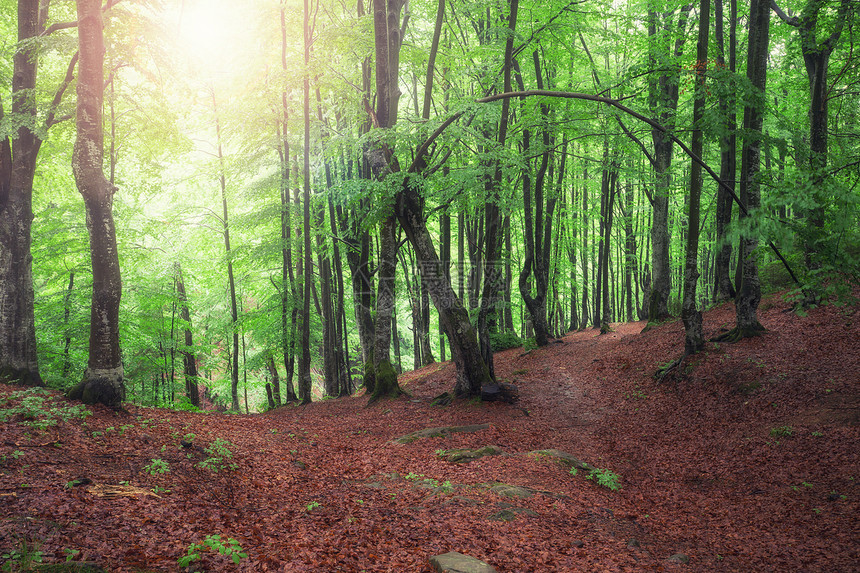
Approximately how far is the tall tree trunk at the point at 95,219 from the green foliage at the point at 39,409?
35cm

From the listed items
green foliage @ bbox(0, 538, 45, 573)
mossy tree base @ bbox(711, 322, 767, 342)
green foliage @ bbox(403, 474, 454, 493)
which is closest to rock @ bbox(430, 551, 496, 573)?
green foliage @ bbox(403, 474, 454, 493)

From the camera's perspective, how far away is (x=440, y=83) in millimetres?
16906

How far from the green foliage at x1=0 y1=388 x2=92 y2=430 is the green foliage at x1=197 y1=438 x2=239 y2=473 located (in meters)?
1.81

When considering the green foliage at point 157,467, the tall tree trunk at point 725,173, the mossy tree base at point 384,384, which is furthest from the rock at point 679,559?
the mossy tree base at point 384,384

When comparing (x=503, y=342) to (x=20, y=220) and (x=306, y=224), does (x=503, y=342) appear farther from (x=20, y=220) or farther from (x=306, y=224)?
(x=20, y=220)

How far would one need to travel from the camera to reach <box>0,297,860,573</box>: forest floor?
4133mm

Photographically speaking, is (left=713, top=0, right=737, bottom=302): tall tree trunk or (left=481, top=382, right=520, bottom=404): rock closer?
(left=481, top=382, right=520, bottom=404): rock

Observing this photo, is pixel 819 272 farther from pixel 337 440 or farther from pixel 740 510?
pixel 337 440

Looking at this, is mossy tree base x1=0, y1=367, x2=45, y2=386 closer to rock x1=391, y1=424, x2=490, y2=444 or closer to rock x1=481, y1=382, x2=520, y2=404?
rock x1=391, y1=424, x2=490, y2=444

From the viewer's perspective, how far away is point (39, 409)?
6164mm

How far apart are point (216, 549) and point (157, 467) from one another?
223cm

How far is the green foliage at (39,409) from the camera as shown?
19.0ft

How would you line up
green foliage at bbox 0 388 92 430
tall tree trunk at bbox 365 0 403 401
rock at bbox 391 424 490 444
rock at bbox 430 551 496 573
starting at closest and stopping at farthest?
rock at bbox 430 551 496 573 < green foliage at bbox 0 388 92 430 < rock at bbox 391 424 490 444 < tall tree trunk at bbox 365 0 403 401

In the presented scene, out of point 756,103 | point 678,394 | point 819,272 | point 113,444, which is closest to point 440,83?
point 756,103
